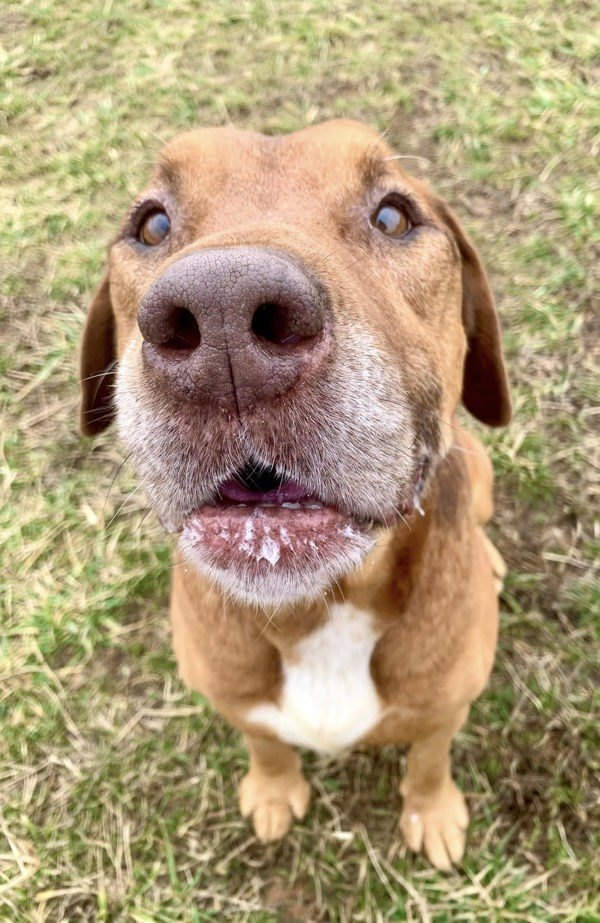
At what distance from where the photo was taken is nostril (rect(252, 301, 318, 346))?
4.44 feet

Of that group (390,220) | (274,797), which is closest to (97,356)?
(390,220)

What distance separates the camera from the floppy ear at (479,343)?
2593mm

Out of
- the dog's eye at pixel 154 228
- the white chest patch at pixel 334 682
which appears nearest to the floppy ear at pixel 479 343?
the dog's eye at pixel 154 228

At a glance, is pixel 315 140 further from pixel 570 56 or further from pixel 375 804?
pixel 570 56

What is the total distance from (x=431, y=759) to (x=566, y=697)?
100cm

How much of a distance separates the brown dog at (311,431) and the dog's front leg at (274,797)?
10mm

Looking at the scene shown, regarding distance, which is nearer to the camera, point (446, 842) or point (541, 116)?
point (446, 842)

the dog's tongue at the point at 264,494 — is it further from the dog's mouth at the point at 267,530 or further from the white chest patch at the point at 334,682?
the white chest patch at the point at 334,682

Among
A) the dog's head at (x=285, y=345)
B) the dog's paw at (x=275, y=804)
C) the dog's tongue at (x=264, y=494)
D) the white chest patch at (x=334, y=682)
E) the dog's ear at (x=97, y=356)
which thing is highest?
the dog's head at (x=285, y=345)

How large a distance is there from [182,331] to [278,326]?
18cm

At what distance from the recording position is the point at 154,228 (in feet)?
7.82

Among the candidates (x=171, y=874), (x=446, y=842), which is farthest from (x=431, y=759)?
(x=171, y=874)

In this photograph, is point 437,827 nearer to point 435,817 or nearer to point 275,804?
point 435,817

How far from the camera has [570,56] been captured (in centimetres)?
541
